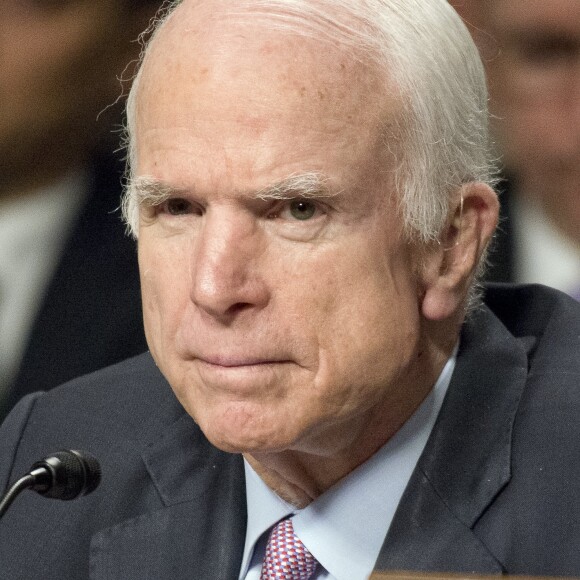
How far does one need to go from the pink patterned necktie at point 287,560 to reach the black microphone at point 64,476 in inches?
18.0

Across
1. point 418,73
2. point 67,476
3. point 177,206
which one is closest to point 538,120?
point 418,73

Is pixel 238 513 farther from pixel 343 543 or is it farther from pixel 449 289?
pixel 449 289

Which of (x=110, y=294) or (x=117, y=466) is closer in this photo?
(x=117, y=466)

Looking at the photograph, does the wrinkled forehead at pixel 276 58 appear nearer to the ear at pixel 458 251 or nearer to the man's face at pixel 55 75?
the ear at pixel 458 251

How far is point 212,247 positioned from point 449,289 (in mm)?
480

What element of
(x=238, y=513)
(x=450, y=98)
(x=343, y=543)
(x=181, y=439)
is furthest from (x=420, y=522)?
(x=450, y=98)

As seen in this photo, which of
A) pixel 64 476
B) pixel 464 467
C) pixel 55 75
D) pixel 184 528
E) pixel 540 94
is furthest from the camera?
pixel 55 75

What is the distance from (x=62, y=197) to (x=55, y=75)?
33 cm

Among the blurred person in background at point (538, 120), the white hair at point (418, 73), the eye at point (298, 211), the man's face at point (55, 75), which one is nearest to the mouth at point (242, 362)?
the eye at point (298, 211)

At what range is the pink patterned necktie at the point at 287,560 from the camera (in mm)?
2227

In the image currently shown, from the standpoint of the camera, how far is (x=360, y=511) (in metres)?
2.26

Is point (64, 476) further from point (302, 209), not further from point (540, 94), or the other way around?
point (540, 94)

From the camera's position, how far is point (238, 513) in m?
2.37

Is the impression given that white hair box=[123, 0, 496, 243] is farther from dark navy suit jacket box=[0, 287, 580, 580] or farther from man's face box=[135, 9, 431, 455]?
dark navy suit jacket box=[0, 287, 580, 580]
